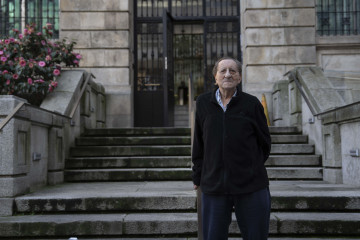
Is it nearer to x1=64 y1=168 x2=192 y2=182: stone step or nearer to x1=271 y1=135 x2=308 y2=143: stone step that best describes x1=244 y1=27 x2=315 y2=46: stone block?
x1=271 y1=135 x2=308 y2=143: stone step

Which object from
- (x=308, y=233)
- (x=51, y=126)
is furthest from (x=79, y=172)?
(x=308, y=233)

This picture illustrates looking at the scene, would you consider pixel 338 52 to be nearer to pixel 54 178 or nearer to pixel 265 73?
pixel 265 73

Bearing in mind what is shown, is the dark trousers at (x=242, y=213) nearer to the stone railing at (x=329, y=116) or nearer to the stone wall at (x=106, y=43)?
the stone railing at (x=329, y=116)

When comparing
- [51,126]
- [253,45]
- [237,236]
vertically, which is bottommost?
[237,236]

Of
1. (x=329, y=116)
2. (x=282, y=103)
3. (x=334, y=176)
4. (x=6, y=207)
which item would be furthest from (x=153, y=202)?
(x=282, y=103)

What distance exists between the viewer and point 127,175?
6.87 metres

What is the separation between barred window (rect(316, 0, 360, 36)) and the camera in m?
11.2

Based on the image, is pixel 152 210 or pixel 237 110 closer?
pixel 237 110

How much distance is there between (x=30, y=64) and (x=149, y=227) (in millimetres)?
4330

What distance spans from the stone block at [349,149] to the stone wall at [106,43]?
5891 mm

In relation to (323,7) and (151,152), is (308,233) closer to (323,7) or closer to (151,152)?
(151,152)

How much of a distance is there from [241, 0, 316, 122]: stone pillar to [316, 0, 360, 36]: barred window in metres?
0.57

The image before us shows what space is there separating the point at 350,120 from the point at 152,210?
315cm

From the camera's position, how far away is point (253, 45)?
35.6 ft
